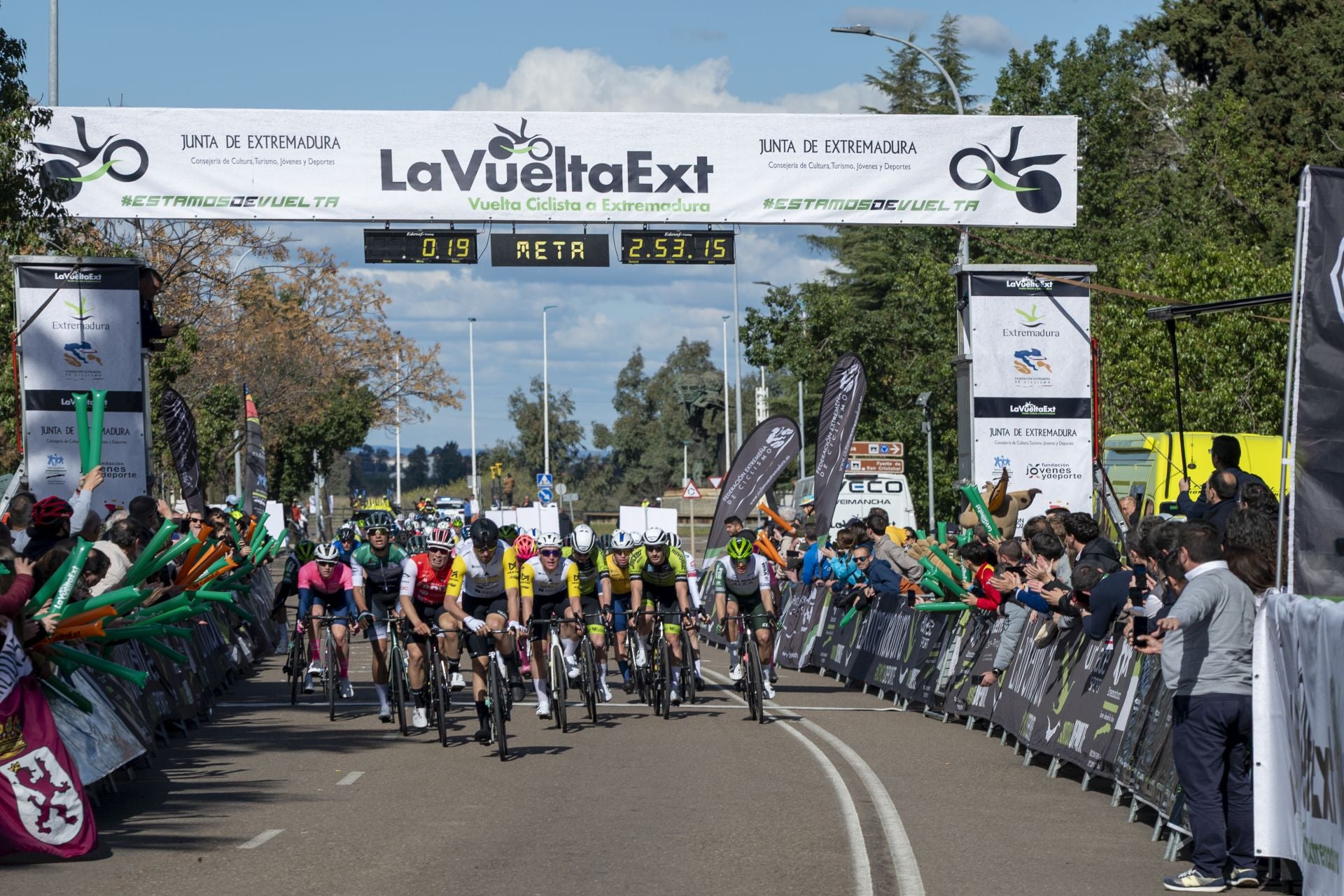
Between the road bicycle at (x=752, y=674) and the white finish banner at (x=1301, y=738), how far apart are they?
7.90 meters

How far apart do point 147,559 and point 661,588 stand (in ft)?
23.7

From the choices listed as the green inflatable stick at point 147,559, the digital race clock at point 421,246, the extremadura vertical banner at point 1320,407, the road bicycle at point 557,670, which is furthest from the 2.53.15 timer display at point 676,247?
the extremadura vertical banner at point 1320,407

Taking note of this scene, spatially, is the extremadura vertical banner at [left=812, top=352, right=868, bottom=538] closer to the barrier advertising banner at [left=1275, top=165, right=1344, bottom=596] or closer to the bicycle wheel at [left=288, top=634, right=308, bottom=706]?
the bicycle wheel at [left=288, top=634, right=308, bottom=706]

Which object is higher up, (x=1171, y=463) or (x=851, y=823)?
(x=1171, y=463)

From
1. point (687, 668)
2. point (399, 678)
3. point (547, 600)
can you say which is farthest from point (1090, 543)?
point (399, 678)

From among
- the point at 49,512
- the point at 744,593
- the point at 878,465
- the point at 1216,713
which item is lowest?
the point at 744,593

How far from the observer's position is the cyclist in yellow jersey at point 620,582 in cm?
1780

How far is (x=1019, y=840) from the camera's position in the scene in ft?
32.8

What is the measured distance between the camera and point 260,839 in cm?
1012

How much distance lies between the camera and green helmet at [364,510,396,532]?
16484mm

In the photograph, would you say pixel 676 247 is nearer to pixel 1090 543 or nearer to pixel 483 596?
pixel 483 596

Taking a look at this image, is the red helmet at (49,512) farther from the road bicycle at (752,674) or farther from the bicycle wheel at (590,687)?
the road bicycle at (752,674)

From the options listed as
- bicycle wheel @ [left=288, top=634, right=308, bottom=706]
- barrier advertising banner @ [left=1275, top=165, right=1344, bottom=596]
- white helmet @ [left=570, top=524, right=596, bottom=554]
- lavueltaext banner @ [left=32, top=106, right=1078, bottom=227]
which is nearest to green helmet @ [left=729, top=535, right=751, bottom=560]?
white helmet @ [left=570, top=524, right=596, bottom=554]

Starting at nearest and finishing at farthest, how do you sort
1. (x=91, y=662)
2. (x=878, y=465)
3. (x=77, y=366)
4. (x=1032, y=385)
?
1. (x=91, y=662)
2. (x=77, y=366)
3. (x=1032, y=385)
4. (x=878, y=465)
